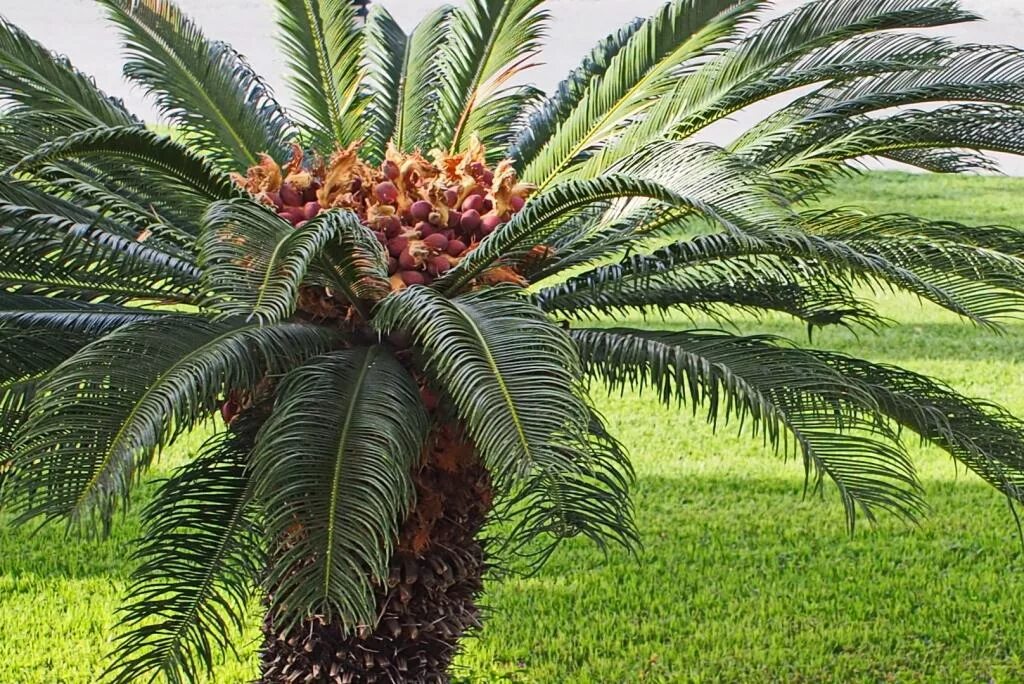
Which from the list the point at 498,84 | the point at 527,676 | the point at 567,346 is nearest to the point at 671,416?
the point at 527,676

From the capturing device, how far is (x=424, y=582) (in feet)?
12.8

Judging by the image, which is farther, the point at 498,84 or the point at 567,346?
the point at 498,84

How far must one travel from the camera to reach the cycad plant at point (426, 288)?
120 inches

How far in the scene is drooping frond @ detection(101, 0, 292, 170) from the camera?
4.66 meters

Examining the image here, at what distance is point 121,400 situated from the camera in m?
2.98

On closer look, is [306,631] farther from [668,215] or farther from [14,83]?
[14,83]

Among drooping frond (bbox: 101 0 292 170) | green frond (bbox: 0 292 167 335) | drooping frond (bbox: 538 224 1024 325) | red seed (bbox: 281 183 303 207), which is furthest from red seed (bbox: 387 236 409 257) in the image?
drooping frond (bbox: 101 0 292 170)

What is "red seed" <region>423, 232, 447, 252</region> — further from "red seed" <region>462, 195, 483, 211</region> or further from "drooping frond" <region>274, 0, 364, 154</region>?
"drooping frond" <region>274, 0, 364, 154</region>

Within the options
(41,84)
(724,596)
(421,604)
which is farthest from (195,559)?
(724,596)

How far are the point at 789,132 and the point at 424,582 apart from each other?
1.86 meters

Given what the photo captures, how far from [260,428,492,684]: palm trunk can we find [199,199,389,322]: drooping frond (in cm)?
64

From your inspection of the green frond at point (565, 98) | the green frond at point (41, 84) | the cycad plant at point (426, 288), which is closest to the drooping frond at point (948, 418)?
the cycad plant at point (426, 288)

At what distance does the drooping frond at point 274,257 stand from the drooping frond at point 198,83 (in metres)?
1.57

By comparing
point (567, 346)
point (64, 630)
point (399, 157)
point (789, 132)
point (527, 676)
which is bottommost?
point (64, 630)
